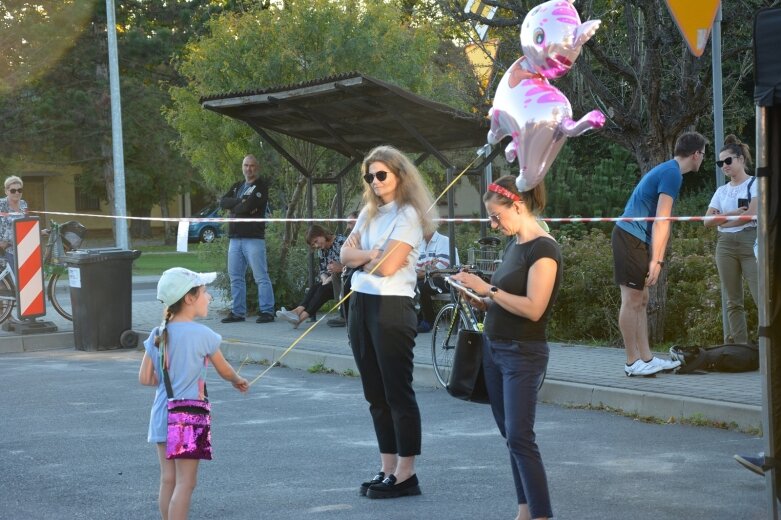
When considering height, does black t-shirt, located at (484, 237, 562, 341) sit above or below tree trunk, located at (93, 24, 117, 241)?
below

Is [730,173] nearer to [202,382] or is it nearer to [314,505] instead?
[314,505]

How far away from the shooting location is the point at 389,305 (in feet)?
20.3

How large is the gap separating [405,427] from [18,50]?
38108mm

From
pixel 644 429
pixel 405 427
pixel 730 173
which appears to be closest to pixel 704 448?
pixel 644 429

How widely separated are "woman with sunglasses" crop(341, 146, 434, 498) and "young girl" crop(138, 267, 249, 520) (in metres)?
1.18

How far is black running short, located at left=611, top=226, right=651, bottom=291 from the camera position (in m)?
9.23

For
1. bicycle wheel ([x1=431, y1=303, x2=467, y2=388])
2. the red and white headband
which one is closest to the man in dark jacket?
bicycle wheel ([x1=431, y1=303, x2=467, y2=388])

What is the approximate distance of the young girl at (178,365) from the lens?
5.05m

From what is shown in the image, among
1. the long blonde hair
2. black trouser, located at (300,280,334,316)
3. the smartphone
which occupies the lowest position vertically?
black trouser, located at (300,280,334,316)

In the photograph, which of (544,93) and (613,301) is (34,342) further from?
(544,93)

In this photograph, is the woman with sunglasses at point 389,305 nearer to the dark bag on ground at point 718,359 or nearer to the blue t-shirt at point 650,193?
the blue t-shirt at point 650,193

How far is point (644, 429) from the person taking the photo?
8.16 metres

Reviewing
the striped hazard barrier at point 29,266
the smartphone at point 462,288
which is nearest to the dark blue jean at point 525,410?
the smartphone at point 462,288

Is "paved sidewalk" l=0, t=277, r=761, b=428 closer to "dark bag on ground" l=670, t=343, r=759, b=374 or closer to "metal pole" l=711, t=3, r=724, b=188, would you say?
"dark bag on ground" l=670, t=343, r=759, b=374
